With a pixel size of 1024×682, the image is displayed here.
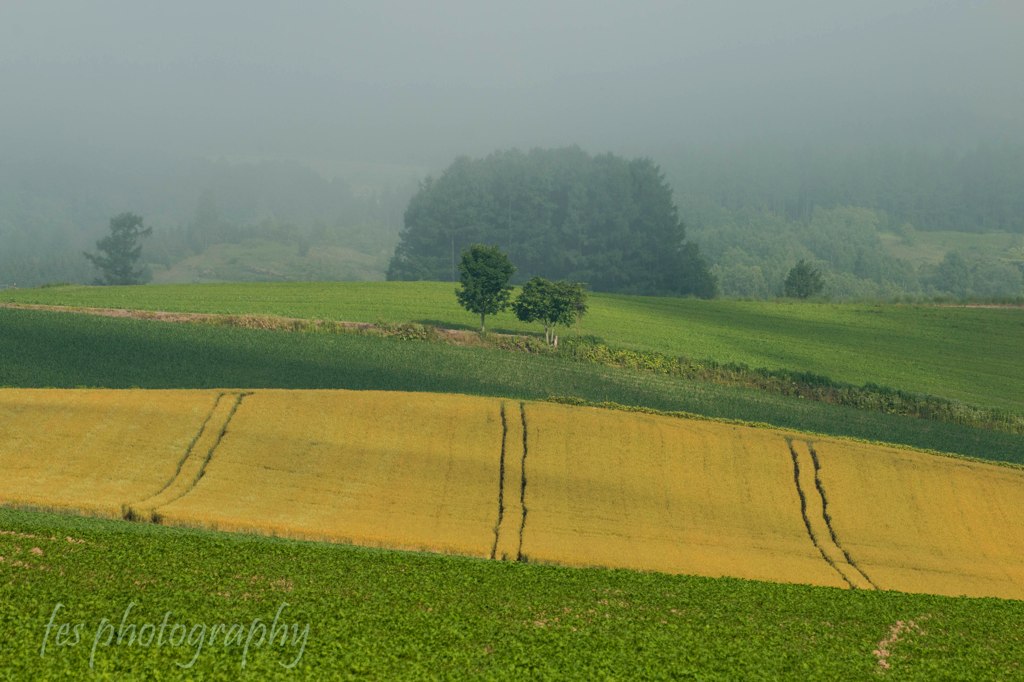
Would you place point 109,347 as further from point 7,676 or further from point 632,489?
point 7,676

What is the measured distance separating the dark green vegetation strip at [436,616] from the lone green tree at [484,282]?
52637mm

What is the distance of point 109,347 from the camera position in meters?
62.2

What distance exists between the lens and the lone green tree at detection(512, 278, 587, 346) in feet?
263

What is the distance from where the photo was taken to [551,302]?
263 feet

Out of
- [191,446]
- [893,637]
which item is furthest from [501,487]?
[893,637]

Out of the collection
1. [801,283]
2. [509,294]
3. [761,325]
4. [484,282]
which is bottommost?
[801,283]

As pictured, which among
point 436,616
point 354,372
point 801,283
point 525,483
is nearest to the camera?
point 436,616

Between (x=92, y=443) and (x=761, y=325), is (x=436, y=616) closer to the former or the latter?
Result: (x=92, y=443)

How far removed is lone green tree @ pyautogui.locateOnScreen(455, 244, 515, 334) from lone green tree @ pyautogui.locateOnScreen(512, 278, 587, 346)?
123 inches

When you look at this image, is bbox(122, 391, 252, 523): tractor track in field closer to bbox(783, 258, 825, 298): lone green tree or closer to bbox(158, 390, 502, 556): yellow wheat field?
bbox(158, 390, 502, 556): yellow wheat field

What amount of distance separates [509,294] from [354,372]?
79.1 feet

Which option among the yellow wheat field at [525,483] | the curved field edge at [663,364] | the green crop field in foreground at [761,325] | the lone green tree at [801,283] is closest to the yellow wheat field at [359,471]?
the yellow wheat field at [525,483]

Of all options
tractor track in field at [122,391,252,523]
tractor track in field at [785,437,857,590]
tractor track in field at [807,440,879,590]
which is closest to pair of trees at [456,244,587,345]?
tractor track in field at [785,437,857,590]

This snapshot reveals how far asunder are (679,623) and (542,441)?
19.8 metres
